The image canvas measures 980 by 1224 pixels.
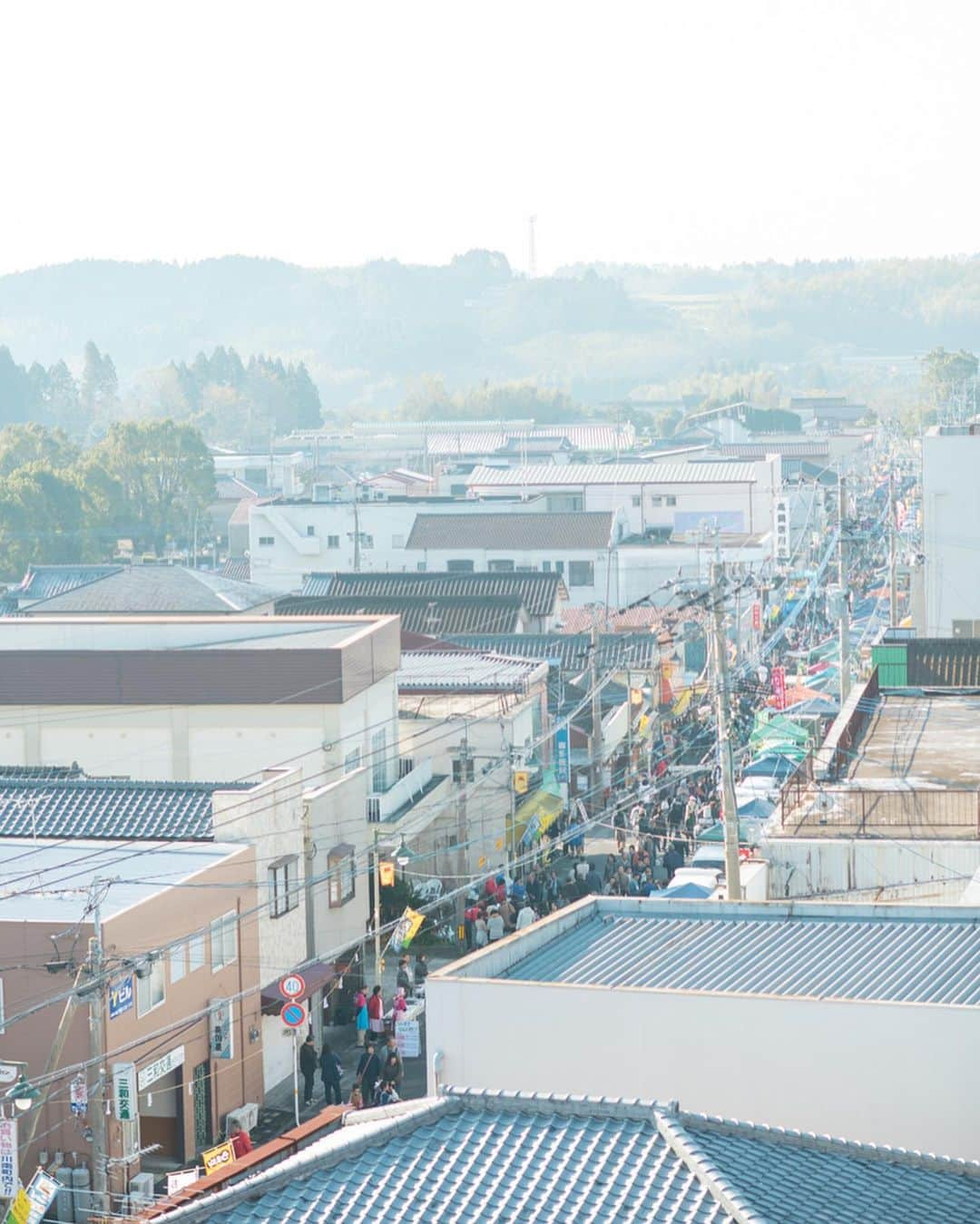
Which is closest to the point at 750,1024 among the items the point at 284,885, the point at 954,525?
the point at 284,885

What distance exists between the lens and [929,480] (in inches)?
1094

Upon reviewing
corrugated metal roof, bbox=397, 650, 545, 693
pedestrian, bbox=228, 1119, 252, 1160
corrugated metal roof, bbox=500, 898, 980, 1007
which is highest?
corrugated metal roof, bbox=500, 898, 980, 1007

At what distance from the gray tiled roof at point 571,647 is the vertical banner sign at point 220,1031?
14620 mm

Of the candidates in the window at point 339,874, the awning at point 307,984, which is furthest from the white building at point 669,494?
the awning at point 307,984

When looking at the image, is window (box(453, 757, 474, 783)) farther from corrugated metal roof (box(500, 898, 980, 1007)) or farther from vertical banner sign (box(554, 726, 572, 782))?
corrugated metal roof (box(500, 898, 980, 1007))

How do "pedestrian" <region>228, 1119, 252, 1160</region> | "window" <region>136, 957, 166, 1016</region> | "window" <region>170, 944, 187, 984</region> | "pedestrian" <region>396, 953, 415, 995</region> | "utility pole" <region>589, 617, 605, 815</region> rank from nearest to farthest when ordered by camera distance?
"pedestrian" <region>228, 1119, 252, 1160</region>, "window" <region>136, 957, 166, 1016</region>, "window" <region>170, 944, 187, 984</region>, "pedestrian" <region>396, 953, 415, 995</region>, "utility pole" <region>589, 617, 605, 815</region>

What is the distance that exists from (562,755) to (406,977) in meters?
7.15

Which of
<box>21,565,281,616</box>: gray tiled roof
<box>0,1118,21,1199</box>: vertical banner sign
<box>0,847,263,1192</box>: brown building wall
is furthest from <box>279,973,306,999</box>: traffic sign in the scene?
<box>21,565,281,616</box>: gray tiled roof

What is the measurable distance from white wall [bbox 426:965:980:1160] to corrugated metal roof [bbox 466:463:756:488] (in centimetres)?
4091

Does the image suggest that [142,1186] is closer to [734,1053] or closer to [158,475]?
[734,1053]

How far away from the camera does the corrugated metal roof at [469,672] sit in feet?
77.3

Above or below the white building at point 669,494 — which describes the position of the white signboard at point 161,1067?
below

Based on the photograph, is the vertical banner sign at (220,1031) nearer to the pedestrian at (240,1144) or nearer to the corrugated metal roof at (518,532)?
the pedestrian at (240,1144)

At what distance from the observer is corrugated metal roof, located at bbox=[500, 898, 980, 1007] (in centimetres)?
998
